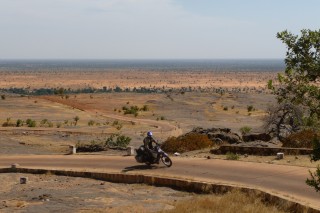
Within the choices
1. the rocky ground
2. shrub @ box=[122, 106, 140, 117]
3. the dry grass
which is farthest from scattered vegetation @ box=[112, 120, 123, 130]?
the dry grass

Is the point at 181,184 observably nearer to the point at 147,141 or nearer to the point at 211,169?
the point at 211,169

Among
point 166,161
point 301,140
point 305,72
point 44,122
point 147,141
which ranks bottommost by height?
point 44,122

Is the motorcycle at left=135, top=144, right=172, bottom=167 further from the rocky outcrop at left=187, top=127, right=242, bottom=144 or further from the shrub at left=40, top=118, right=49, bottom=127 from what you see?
the shrub at left=40, top=118, right=49, bottom=127

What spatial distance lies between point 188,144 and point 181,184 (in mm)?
10082

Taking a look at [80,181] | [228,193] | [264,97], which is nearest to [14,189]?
[80,181]

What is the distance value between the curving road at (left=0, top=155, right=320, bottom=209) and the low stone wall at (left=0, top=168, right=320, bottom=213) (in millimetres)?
464

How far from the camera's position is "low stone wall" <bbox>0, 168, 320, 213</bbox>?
15765mm

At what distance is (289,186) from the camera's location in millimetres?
18156

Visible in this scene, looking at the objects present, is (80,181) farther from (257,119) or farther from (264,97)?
(264,97)

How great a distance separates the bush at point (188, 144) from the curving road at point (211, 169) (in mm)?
4280

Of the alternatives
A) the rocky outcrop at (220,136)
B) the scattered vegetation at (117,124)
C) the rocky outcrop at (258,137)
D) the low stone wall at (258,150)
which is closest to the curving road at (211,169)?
the low stone wall at (258,150)

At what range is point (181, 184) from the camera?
65.8ft

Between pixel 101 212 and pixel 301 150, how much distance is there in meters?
11.3

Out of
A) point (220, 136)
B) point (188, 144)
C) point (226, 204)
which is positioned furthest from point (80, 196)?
point (220, 136)
